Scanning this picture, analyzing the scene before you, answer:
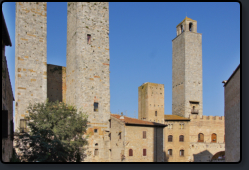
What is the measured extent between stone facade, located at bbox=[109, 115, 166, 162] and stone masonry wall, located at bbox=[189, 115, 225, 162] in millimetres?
11008

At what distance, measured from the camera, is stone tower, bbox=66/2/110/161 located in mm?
25125

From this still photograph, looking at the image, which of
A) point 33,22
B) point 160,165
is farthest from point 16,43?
point 160,165

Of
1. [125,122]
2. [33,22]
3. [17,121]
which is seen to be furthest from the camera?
[125,122]

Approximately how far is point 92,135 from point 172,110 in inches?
724

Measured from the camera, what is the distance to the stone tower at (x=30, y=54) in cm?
2235

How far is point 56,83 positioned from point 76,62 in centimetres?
485

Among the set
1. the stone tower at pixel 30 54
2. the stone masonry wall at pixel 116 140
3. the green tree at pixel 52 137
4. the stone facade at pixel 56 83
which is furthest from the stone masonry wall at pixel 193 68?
the stone tower at pixel 30 54

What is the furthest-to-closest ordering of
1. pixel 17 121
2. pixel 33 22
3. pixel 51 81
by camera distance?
pixel 51 81
pixel 33 22
pixel 17 121

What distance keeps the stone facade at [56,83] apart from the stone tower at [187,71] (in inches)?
651

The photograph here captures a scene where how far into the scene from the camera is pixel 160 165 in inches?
371

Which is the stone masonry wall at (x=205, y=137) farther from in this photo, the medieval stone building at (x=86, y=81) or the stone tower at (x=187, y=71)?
the medieval stone building at (x=86, y=81)

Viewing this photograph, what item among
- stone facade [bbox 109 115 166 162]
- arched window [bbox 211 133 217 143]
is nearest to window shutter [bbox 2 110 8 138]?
stone facade [bbox 109 115 166 162]

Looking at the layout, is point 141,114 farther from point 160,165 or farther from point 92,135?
point 160,165

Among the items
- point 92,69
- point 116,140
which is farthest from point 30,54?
point 116,140
